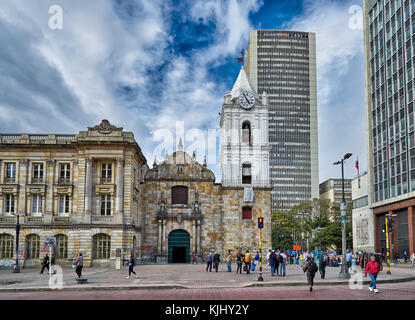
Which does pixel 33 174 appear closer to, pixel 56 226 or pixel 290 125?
pixel 56 226

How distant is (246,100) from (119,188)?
68.9 ft

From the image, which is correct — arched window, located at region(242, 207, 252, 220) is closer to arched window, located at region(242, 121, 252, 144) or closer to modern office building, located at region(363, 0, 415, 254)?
arched window, located at region(242, 121, 252, 144)

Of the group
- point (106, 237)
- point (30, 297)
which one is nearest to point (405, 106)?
point (106, 237)

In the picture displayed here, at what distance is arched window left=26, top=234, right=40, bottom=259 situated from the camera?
46531 millimetres

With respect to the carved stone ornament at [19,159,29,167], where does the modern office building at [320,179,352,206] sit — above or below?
above

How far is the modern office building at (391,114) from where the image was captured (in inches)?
1999

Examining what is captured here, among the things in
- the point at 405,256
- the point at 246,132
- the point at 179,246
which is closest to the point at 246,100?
the point at 246,132

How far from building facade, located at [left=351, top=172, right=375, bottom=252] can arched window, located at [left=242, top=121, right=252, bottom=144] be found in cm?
1690

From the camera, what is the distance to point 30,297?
1983cm

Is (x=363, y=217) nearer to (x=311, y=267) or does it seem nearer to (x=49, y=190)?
A: (x=49, y=190)

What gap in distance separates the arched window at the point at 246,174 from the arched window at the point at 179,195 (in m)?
7.50

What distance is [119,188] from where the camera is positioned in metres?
46.5

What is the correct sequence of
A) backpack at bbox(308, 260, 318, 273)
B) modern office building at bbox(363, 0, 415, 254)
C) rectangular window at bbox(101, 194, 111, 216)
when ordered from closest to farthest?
backpack at bbox(308, 260, 318, 273) → rectangular window at bbox(101, 194, 111, 216) → modern office building at bbox(363, 0, 415, 254)

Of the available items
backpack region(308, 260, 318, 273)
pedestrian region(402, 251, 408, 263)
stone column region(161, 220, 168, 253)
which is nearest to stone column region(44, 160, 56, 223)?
stone column region(161, 220, 168, 253)
